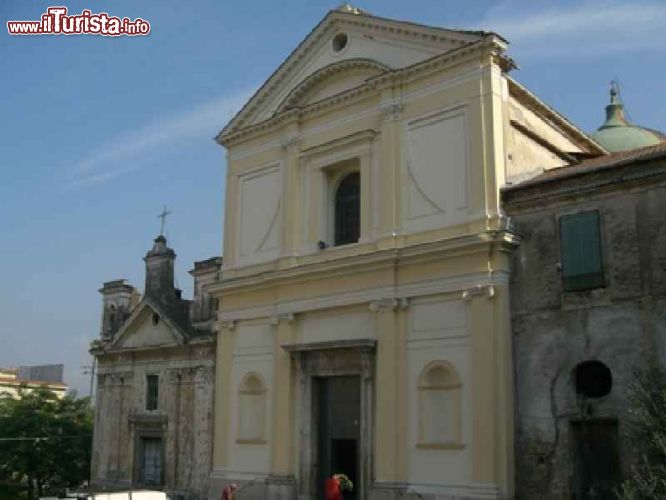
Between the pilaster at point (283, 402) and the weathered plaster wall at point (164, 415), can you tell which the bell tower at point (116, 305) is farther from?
the pilaster at point (283, 402)

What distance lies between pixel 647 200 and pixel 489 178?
10.3ft

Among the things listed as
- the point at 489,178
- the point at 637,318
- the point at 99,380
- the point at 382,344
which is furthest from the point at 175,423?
the point at 637,318

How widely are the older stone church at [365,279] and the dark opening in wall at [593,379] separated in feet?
4.26

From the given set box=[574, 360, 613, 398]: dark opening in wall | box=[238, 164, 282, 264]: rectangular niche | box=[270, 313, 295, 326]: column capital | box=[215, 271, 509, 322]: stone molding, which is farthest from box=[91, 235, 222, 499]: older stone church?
box=[574, 360, 613, 398]: dark opening in wall

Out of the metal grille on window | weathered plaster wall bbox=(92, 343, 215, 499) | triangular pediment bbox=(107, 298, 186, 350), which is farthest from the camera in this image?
the metal grille on window

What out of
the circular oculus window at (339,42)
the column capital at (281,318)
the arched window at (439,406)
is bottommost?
the arched window at (439,406)

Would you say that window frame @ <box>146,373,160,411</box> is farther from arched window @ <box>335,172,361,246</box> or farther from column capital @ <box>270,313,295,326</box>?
arched window @ <box>335,172,361,246</box>

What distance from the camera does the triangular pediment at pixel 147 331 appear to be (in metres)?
23.9

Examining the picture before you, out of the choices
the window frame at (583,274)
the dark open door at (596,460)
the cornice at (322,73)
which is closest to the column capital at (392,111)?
the cornice at (322,73)

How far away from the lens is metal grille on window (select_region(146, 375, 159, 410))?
24370 mm

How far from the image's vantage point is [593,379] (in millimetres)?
14648

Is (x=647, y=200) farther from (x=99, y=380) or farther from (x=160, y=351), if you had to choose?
(x=99, y=380)

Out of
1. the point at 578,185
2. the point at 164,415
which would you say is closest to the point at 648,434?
the point at 578,185

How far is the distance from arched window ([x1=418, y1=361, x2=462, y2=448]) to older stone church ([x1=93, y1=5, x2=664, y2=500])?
0.11ft
